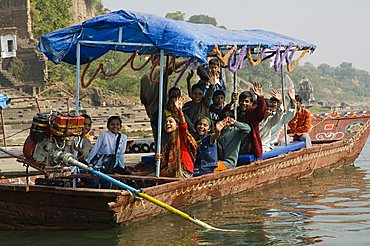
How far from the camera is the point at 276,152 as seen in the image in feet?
38.8

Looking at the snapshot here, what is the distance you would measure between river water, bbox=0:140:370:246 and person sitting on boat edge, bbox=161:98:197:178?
0.51 meters

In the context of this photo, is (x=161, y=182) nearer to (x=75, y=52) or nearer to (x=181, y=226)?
→ (x=181, y=226)

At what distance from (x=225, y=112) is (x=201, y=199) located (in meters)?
1.61

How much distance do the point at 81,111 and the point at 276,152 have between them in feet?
51.2

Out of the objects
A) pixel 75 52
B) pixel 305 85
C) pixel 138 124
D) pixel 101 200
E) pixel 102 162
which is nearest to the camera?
pixel 101 200

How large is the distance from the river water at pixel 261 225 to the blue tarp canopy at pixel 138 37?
2.04 meters

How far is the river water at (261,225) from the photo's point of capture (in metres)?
7.93

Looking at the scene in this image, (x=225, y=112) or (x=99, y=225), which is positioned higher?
(x=225, y=112)

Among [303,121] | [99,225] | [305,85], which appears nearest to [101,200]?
[99,225]

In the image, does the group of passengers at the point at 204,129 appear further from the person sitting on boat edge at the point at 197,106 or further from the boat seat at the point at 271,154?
the boat seat at the point at 271,154

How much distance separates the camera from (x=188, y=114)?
34.1 feet

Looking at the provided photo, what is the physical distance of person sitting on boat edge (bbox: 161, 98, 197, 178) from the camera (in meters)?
9.00

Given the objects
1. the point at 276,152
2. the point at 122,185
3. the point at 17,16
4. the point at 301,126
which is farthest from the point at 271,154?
the point at 17,16

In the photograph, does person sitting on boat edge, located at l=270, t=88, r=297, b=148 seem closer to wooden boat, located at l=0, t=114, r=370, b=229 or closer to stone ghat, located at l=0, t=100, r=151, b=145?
wooden boat, located at l=0, t=114, r=370, b=229
